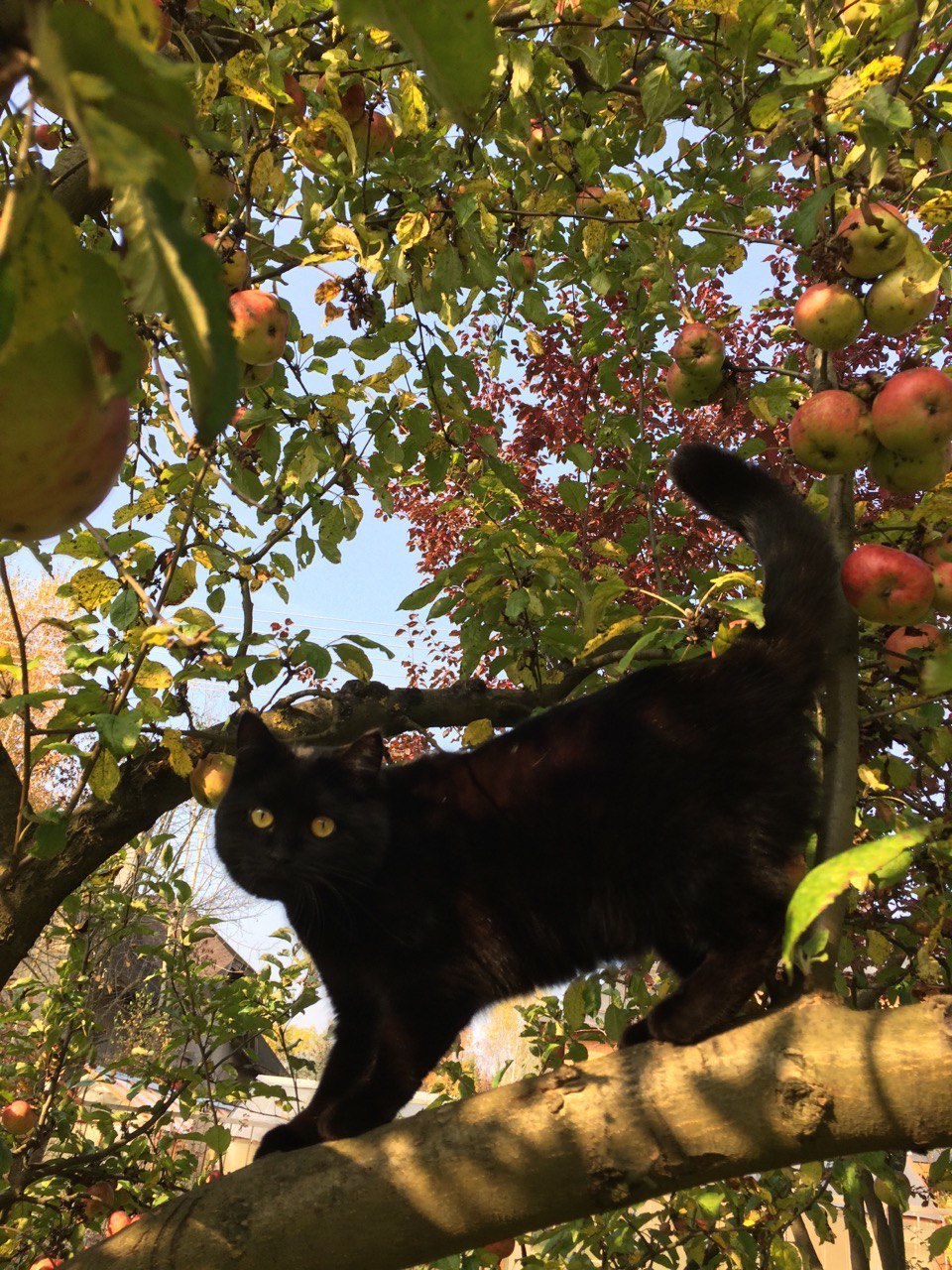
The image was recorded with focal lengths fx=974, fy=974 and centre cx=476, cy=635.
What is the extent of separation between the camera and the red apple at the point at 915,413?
1.67m

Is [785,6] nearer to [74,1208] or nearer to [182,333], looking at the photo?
[182,333]

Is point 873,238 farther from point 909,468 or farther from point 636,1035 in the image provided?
point 636,1035

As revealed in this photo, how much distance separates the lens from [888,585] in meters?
1.70

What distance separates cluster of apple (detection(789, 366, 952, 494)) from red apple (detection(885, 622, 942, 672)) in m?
0.30

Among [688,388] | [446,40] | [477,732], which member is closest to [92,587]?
[477,732]

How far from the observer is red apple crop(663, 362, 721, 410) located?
2.13 m

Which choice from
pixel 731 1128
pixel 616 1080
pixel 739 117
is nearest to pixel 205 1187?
pixel 616 1080

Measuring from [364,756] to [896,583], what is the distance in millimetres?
1295

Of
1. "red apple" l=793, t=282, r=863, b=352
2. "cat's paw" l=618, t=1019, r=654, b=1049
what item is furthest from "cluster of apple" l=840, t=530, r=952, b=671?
"cat's paw" l=618, t=1019, r=654, b=1049

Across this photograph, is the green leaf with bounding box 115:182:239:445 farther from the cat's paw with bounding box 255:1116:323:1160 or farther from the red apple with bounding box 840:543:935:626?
the cat's paw with bounding box 255:1116:323:1160

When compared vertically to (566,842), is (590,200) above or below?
above

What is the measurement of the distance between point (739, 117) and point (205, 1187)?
8.45ft

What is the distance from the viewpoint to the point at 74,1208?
306cm

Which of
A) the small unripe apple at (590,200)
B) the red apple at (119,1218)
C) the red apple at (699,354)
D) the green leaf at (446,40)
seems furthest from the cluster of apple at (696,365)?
the red apple at (119,1218)
